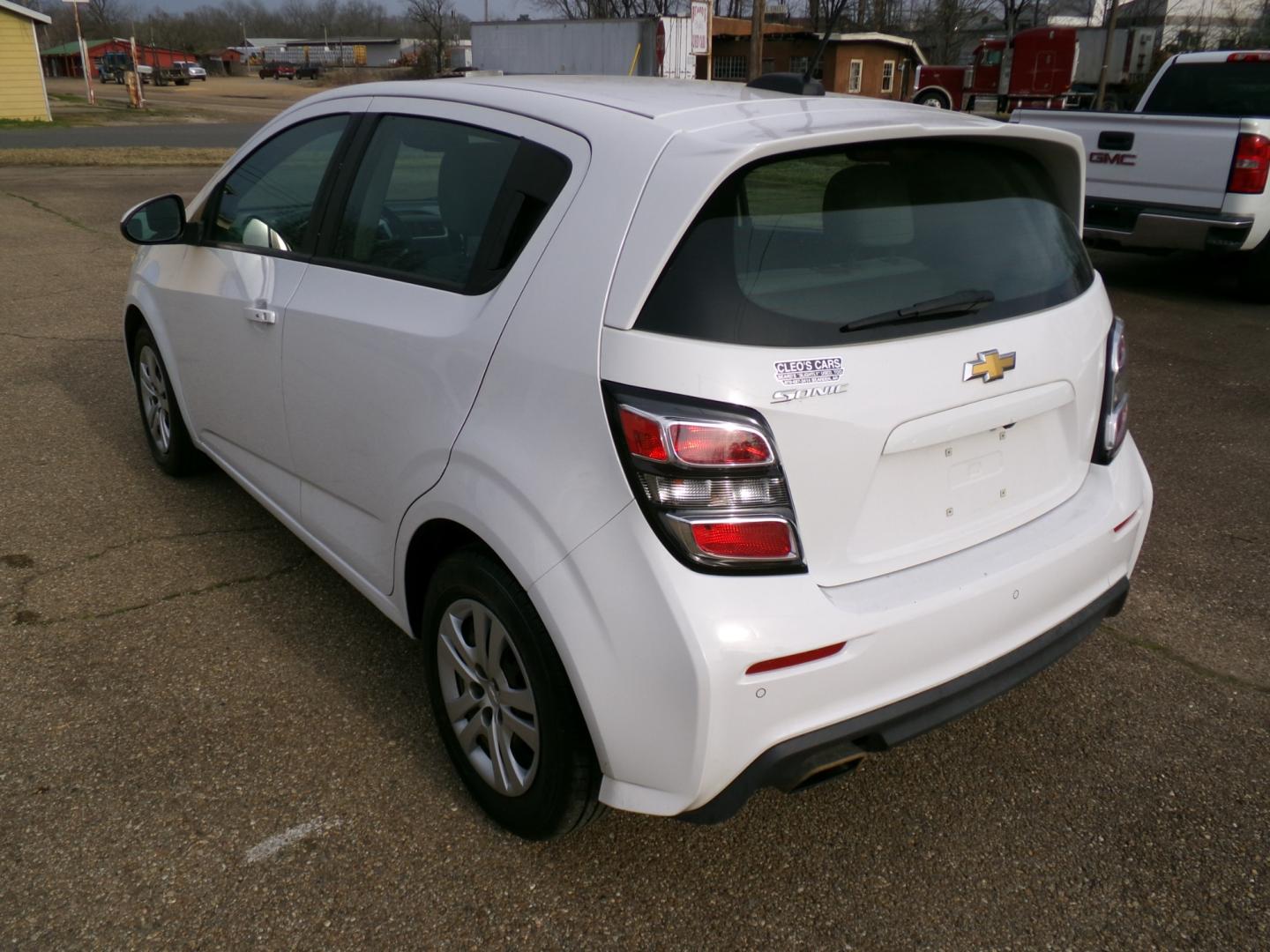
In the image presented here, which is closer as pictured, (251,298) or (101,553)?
(251,298)

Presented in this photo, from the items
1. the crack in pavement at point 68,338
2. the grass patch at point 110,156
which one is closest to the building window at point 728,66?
the grass patch at point 110,156

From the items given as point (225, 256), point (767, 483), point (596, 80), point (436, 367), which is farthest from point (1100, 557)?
point (225, 256)

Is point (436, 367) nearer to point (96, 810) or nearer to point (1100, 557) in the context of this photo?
point (96, 810)

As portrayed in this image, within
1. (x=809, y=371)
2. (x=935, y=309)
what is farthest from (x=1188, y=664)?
(x=809, y=371)

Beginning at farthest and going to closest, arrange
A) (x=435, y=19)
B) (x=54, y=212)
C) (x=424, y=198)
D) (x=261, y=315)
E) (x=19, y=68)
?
1. (x=435, y=19)
2. (x=19, y=68)
3. (x=54, y=212)
4. (x=261, y=315)
5. (x=424, y=198)

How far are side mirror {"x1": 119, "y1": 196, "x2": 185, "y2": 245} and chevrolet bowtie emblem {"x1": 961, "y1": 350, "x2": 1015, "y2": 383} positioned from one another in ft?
9.77

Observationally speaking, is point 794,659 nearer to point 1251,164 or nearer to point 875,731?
Result: point 875,731

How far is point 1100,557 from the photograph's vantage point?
8.68ft

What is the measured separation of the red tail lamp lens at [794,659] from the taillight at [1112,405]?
112 centimetres

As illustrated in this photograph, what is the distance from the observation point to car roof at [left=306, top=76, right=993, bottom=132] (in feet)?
7.92

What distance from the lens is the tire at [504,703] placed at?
2.30 metres

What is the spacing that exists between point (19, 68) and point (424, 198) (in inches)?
1321

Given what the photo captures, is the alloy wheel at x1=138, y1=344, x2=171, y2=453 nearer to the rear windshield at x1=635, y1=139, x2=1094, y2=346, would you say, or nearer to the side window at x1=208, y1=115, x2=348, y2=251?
the side window at x1=208, y1=115, x2=348, y2=251

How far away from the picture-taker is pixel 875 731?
221 cm
